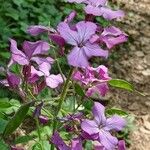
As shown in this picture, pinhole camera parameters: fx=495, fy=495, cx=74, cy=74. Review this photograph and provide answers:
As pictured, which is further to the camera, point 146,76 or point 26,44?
point 146,76

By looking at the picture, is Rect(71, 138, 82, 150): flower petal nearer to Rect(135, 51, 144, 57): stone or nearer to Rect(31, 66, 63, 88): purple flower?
Rect(31, 66, 63, 88): purple flower

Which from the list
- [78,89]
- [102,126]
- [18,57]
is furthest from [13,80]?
[102,126]

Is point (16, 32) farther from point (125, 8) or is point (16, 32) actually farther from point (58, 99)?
point (58, 99)

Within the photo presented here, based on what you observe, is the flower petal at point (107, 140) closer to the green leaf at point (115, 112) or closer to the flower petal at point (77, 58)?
the green leaf at point (115, 112)

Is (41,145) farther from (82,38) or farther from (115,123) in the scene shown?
(82,38)

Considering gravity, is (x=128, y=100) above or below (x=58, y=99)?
below

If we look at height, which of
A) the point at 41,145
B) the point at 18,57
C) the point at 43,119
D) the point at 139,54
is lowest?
the point at 139,54

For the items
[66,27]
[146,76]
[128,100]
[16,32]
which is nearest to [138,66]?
[146,76]
